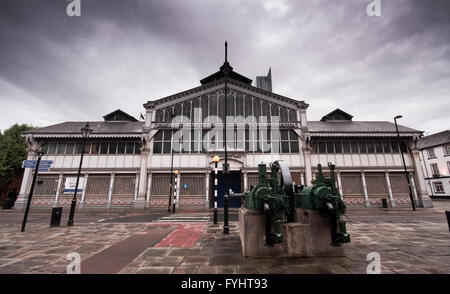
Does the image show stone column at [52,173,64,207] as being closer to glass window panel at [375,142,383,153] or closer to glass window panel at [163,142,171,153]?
glass window panel at [163,142,171,153]

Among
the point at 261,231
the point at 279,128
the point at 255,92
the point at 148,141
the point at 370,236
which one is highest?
the point at 255,92

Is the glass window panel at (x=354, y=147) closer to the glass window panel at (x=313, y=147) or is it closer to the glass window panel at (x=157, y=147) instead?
the glass window panel at (x=313, y=147)

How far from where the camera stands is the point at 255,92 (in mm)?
21953

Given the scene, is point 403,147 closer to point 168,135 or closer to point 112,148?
point 168,135

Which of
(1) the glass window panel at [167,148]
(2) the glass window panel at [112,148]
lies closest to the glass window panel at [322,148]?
(1) the glass window panel at [167,148]

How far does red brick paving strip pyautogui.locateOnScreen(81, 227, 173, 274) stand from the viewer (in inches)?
156

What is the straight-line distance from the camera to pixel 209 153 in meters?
20.1

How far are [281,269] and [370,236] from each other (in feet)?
17.7

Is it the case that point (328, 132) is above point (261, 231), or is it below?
above

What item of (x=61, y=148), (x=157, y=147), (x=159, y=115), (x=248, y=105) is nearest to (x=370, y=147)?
(x=248, y=105)
